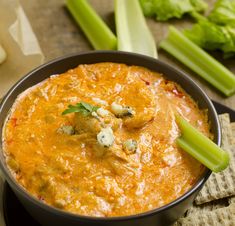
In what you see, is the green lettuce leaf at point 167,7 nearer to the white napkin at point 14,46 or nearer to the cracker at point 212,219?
the white napkin at point 14,46

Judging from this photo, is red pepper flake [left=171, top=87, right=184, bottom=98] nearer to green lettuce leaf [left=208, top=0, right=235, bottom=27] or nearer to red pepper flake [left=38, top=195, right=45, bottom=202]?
red pepper flake [left=38, top=195, right=45, bottom=202]

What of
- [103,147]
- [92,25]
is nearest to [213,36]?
[92,25]

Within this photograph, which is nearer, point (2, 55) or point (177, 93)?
point (177, 93)

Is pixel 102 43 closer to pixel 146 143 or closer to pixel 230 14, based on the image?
pixel 230 14

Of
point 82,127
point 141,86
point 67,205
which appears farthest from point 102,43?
point 67,205

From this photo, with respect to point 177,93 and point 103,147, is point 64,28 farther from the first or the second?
point 103,147

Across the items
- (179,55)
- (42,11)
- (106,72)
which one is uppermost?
(106,72)

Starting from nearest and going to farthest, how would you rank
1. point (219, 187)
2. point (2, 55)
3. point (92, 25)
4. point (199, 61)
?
point (219, 187) < point (2, 55) < point (199, 61) < point (92, 25)

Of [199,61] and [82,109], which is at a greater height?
[82,109]
